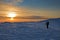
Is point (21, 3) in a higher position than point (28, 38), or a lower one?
higher

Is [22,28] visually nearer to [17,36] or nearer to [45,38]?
[17,36]

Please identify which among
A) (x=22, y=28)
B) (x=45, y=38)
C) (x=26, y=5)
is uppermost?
(x=26, y=5)

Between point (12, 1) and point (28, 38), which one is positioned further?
point (12, 1)

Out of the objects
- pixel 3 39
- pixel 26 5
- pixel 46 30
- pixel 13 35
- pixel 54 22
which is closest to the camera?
pixel 3 39

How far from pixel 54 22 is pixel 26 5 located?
4.61ft

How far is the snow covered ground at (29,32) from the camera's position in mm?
3045

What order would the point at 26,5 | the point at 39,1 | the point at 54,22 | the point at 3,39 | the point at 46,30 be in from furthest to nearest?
the point at 39,1 → the point at 26,5 → the point at 54,22 → the point at 46,30 → the point at 3,39

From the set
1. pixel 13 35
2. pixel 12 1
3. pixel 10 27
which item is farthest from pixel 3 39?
pixel 12 1

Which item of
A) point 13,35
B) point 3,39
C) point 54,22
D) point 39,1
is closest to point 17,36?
point 13,35

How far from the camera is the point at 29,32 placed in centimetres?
329

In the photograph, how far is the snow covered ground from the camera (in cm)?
304

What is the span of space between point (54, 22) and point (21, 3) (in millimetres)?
1551

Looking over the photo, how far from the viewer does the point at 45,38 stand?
9.96 feet

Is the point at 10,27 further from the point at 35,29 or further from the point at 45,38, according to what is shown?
the point at 45,38
